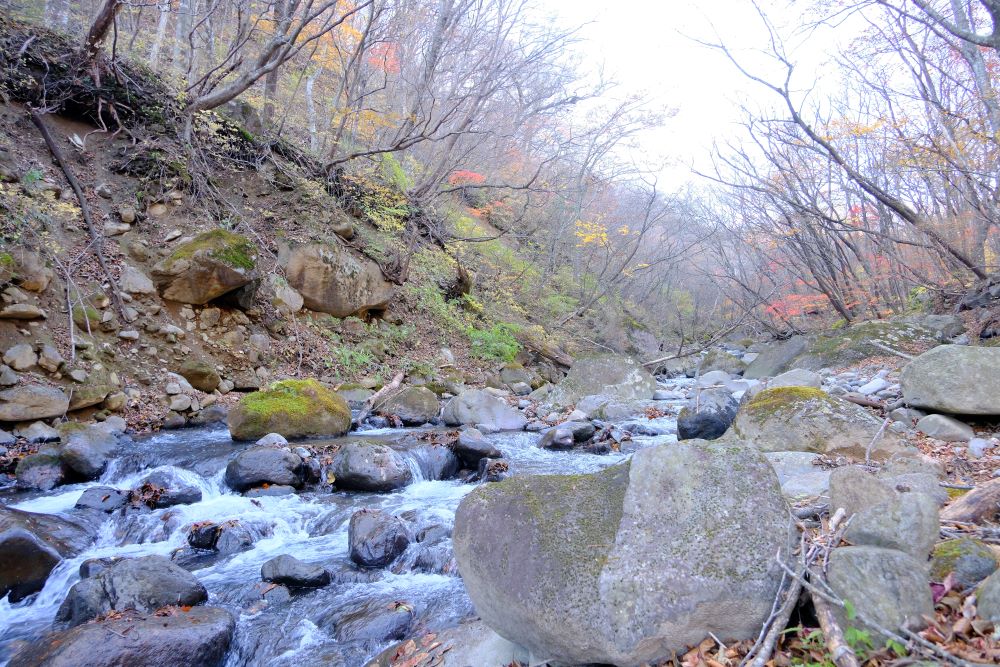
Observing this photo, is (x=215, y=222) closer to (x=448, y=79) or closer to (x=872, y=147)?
(x=448, y=79)

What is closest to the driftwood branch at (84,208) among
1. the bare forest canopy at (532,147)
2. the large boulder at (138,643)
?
the bare forest canopy at (532,147)

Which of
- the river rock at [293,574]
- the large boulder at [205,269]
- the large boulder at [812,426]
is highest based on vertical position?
the large boulder at [205,269]

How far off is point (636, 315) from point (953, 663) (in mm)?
21821

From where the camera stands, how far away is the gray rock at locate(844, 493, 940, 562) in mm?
2268

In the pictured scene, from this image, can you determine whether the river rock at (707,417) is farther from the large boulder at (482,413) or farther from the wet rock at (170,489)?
the wet rock at (170,489)

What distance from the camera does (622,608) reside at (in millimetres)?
2371

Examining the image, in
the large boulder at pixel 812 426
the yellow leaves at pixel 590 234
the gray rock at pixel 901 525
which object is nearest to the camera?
the gray rock at pixel 901 525

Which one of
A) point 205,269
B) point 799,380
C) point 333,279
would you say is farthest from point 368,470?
point 799,380

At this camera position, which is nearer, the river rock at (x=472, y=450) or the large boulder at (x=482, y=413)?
the river rock at (x=472, y=450)

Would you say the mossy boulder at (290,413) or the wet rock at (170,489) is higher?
the mossy boulder at (290,413)

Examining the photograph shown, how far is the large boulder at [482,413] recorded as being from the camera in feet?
31.0

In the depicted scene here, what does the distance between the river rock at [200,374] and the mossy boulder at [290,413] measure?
1120mm

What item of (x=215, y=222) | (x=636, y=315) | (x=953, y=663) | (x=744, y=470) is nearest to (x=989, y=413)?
(x=744, y=470)

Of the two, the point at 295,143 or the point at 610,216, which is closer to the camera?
the point at 295,143
